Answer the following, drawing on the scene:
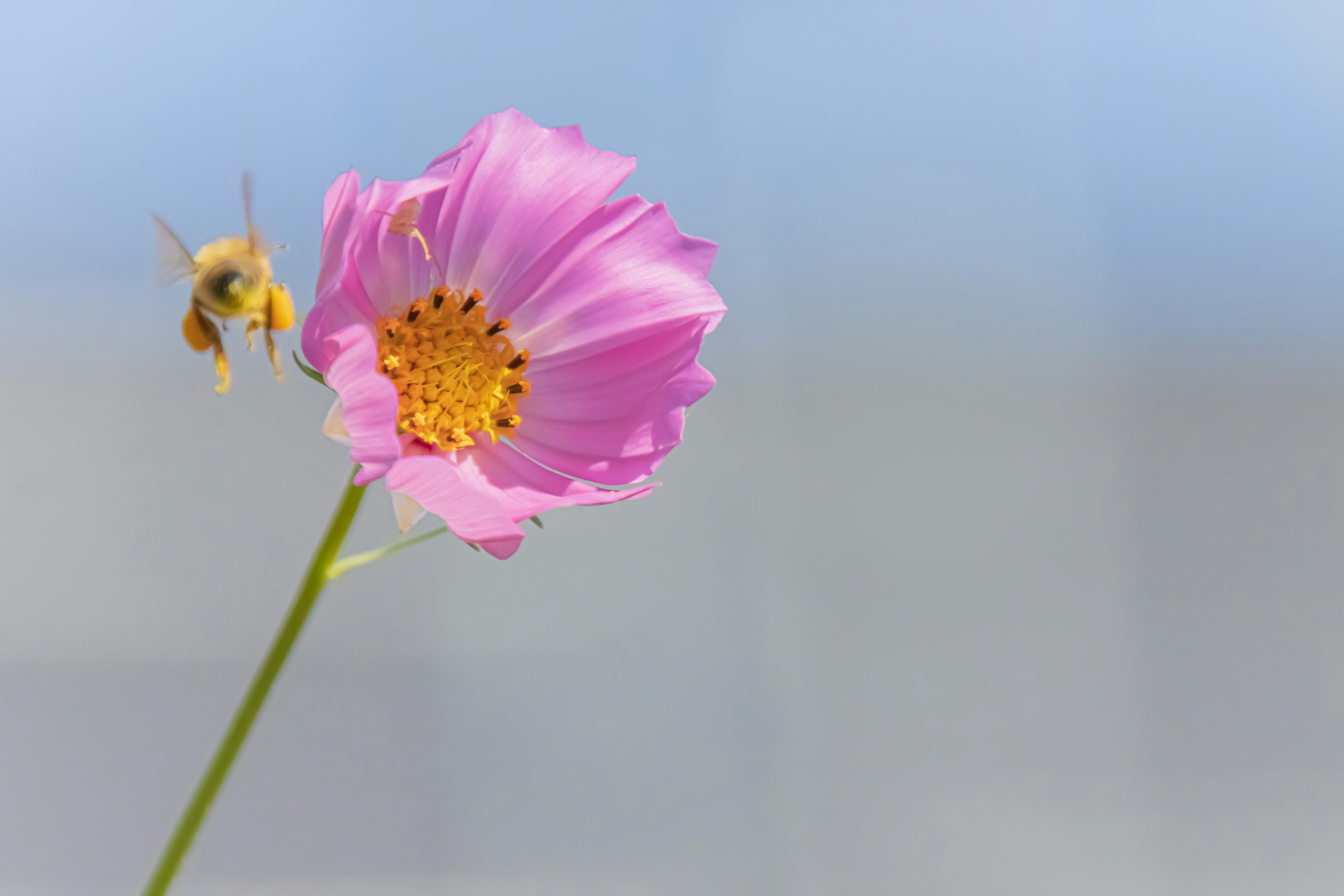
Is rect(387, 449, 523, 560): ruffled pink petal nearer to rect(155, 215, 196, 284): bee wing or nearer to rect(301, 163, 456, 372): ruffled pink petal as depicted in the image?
rect(301, 163, 456, 372): ruffled pink petal

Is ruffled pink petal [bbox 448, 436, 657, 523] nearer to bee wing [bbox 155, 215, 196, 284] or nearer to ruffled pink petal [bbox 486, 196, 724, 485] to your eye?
ruffled pink petal [bbox 486, 196, 724, 485]

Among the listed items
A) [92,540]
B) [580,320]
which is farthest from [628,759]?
[580,320]

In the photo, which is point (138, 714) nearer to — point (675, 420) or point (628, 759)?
point (628, 759)

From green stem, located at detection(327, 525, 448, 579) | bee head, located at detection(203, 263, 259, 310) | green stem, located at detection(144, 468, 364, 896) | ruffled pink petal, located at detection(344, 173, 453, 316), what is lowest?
green stem, located at detection(144, 468, 364, 896)

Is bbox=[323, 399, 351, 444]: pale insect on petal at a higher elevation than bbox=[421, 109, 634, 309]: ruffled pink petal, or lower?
lower

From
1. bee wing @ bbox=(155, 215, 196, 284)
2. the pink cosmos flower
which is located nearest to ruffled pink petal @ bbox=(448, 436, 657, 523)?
the pink cosmos flower
